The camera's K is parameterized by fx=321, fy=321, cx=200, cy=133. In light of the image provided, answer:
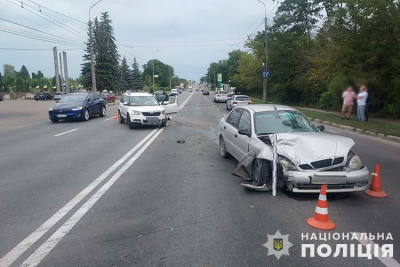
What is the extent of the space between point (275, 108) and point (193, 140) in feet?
15.9

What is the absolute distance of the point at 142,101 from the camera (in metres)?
15.8

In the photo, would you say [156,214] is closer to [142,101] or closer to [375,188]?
[375,188]

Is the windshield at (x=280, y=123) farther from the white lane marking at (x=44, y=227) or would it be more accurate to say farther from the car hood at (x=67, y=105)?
the car hood at (x=67, y=105)

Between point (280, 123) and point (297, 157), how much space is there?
159cm

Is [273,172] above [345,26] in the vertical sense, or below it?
below

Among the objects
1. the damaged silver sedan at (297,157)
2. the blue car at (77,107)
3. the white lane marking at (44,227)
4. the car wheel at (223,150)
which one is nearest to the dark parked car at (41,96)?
the blue car at (77,107)

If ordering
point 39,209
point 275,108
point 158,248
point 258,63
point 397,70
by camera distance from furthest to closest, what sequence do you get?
point 258,63
point 397,70
point 275,108
point 39,209
point 158,248

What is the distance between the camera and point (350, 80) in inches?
667

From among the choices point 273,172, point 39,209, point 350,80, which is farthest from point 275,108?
point 350,80

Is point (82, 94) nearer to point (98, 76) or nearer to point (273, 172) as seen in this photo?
point (273, 172)

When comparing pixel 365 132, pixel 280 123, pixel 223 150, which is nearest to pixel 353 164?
pixel 280 123

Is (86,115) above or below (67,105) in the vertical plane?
below

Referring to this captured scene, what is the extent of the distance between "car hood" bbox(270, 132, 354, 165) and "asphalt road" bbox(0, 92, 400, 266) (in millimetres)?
695

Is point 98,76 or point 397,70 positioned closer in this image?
point 397,70
